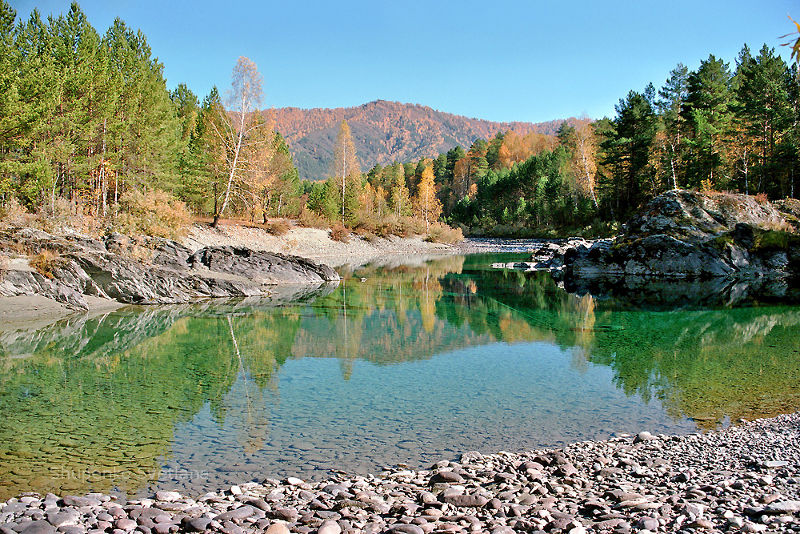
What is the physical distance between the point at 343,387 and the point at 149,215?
23735 millimetres

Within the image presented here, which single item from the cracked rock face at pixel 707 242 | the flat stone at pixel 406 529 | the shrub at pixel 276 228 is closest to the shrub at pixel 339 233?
the shrub at pixel 276 228

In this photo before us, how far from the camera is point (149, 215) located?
98.2 feet

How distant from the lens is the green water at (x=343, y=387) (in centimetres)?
715

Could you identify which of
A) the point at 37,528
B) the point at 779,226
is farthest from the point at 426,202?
the point at 37,528

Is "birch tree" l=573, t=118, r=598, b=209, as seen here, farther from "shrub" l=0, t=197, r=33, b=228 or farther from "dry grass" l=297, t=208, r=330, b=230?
"shrub" l=0, t=197, r=33, b=228

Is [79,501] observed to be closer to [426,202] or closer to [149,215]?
[149,215]

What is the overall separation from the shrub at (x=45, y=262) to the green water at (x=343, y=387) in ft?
9.08

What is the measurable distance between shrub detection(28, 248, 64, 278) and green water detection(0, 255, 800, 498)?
9.08 feet

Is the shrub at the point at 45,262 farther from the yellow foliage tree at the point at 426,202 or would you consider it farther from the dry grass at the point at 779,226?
the yellow foliage tree at the point at 426,202

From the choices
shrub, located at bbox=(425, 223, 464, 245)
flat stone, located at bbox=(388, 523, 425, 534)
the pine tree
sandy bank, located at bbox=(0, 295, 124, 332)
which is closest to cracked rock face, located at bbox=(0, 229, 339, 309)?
sandy bank, located at bbox=(0, 295, 124, 332)

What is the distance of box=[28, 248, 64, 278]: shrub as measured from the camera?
18906 millimetres

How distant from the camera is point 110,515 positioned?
4.84 meters

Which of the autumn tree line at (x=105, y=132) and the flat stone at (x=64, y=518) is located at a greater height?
A: the autumn tree line at (x=105, y=132)

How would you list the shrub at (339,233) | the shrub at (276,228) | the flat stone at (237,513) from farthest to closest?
the shrub at (339,233), the shrub at (276,228), the flat stone at (237,513)
